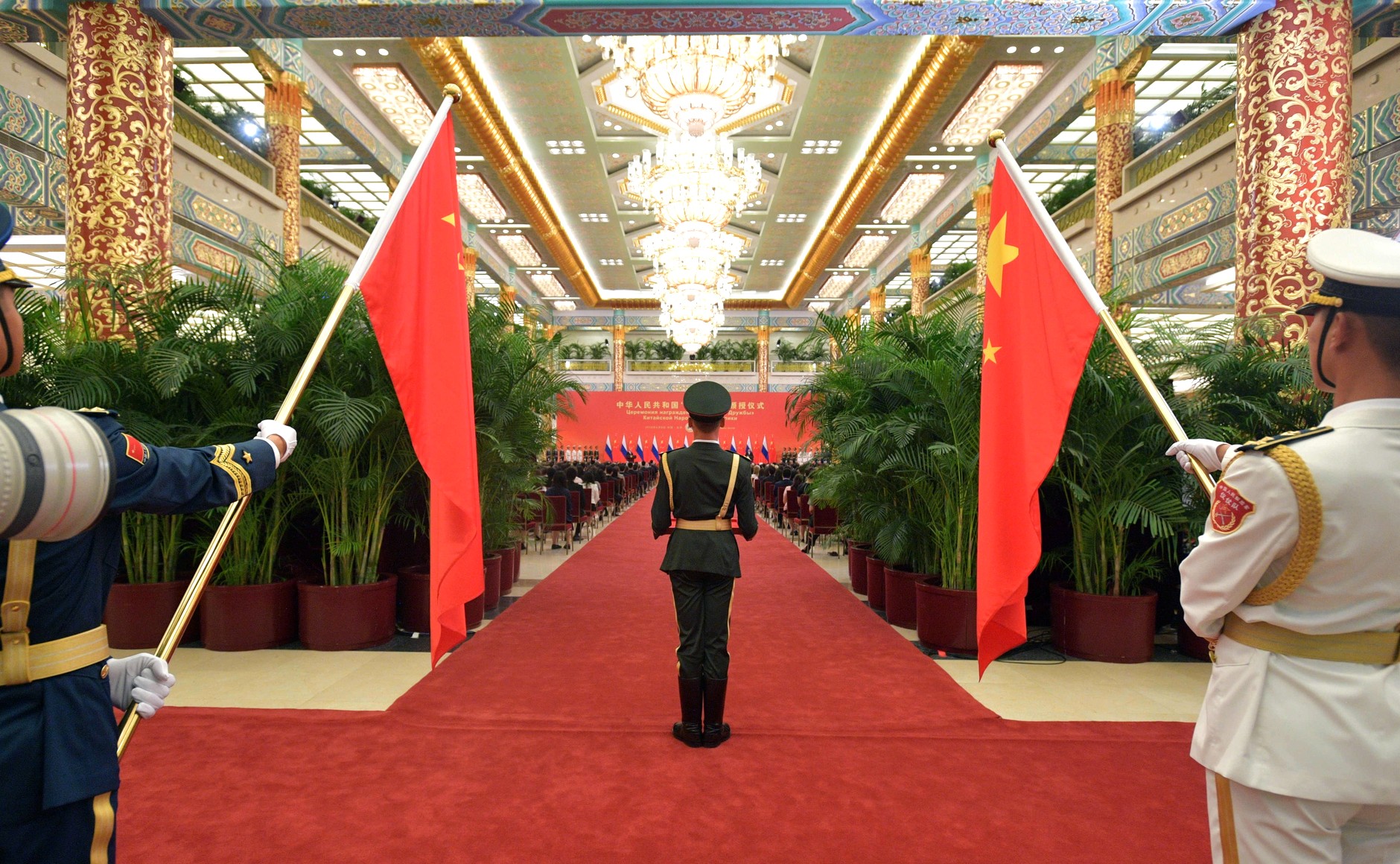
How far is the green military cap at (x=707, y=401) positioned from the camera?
288cm

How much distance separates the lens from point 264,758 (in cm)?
256

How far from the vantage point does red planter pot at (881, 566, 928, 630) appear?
15.3 ft

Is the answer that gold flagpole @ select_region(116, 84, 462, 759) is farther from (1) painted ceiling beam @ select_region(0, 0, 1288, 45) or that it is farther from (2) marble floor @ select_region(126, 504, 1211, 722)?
(1) painted ceiling beam @ select_region(0, 0, 1288, 45)

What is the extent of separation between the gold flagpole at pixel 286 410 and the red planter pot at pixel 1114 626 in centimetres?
374

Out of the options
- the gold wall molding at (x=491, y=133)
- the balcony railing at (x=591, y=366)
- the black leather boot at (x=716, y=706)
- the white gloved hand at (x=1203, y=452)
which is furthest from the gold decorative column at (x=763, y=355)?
the white gloved hand at (x=1203, y=452)

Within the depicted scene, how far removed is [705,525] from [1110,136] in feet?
29.0

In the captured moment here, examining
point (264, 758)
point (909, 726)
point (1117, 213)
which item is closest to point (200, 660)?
point (264, 758)

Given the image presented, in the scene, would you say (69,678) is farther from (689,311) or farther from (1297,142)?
(689,311)

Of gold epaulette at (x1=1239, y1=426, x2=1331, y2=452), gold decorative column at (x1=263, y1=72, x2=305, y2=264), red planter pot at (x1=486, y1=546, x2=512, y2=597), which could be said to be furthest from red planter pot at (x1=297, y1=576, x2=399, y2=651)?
gold decorative column at (x1=263, y1=72, x2=305, y2=264)

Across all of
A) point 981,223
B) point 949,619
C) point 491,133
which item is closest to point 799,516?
point 949,619

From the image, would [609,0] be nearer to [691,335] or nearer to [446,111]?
[446,111]

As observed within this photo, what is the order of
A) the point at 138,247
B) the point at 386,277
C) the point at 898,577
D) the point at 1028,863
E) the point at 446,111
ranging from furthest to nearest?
the point at 138,247
the point at 898,577
the point at 446,111
the point at 386,277
the point at 1028,863

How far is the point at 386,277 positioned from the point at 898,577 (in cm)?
359

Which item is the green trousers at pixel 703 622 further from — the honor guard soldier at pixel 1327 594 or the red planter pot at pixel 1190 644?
the red planter pot at pixel 1190 644
